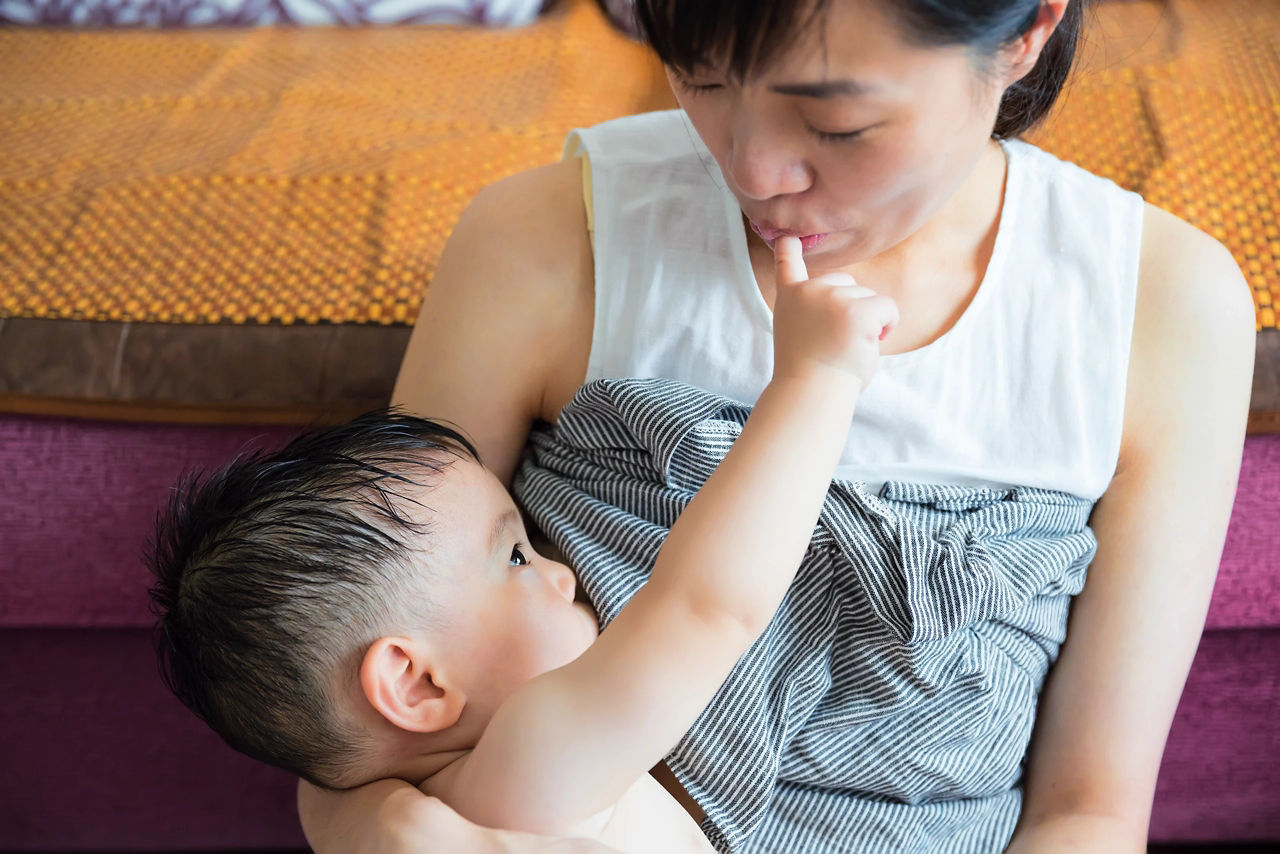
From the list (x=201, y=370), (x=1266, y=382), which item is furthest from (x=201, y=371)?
(x=1266, y=382)

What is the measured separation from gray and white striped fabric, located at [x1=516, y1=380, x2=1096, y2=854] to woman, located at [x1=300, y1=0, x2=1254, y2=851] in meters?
0.03

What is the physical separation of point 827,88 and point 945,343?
12.0 inches

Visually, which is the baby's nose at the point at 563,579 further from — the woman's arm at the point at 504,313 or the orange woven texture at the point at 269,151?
the orange woven texture at the point at 269,151

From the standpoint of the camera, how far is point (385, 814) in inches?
27.8

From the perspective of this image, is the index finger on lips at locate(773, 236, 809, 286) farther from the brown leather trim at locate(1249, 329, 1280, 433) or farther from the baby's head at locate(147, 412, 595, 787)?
the brown leather trim at locate(1249, 329, 1280, 433)

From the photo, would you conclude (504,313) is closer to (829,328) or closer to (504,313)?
(504,313)

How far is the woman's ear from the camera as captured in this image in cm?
68

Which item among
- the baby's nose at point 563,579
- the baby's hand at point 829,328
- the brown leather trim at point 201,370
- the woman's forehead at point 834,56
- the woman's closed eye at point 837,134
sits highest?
the woman's forehead at point 834,56

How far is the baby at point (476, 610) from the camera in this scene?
2.11 feet

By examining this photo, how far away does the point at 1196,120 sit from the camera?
1.22 metres

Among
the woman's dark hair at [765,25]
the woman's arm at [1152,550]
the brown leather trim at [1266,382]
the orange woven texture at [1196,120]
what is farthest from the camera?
the orange woven texture at [1196,120]

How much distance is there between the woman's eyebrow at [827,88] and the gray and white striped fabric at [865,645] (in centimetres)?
27

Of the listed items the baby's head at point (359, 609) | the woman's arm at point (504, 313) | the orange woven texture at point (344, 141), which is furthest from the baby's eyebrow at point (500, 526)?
the orange woven texture at point (344, 141)

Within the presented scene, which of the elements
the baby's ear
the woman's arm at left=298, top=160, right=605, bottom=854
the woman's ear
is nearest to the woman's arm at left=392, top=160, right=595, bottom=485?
the woman's arm at left=298, top=160, right=605, bottom=854
